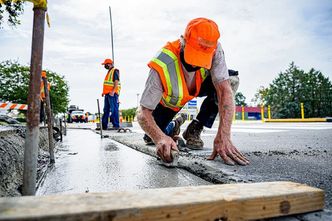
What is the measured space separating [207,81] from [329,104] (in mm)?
43306

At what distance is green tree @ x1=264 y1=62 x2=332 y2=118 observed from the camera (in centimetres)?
3966

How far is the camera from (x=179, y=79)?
239 centimetres

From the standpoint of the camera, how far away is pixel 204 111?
3178mm

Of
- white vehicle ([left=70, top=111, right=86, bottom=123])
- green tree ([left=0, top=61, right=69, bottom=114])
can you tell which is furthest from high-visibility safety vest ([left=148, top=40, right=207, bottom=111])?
white vehicle ([left=70, top=111, right=86, bottom=123])

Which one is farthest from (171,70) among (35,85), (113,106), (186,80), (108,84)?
(113,106)

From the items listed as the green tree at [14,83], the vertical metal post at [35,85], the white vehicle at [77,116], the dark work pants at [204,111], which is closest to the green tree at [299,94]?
the white vehicle at [77,116]

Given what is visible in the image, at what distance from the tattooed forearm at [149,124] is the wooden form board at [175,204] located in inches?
45.4

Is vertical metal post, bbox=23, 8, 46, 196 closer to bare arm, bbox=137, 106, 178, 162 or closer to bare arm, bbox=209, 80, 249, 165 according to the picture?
bare arm, bbox=137, 106, 178, 162

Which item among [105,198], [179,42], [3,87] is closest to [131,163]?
[179,42]

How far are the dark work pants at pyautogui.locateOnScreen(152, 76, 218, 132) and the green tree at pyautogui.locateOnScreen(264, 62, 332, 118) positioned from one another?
40651mm

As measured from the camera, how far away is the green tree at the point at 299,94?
39656mm

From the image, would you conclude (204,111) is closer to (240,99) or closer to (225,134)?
(225,134)

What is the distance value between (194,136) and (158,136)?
1116mm

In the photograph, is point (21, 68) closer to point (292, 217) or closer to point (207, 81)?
point (207, 81)
